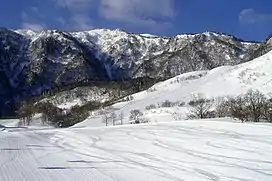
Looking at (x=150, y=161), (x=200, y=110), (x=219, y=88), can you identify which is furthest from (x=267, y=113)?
(x=219, y=88)

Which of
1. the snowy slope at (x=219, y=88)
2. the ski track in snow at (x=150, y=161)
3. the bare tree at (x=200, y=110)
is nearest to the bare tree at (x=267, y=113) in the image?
the ski track in snow at (x=150, y=161)

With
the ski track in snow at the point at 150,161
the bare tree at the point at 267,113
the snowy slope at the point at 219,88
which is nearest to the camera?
the ski track in snow at the point at 150,161

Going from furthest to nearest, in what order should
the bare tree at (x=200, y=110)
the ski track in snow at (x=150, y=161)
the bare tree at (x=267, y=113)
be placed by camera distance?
the bare tree at (x=200, y=110) → the bare tree at (x=267, y=113) → the ski track in snow at (x=150, y=161)

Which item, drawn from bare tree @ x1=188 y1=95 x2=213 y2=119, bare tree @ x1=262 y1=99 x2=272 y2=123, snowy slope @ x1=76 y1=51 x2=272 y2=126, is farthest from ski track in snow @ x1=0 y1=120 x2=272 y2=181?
snowy slope @ x1=76 y1=51 x2=272 y2=126

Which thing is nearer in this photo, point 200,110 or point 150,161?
point 150,161

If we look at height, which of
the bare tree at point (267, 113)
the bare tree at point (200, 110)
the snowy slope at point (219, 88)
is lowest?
the bare tree at point (267, 113)

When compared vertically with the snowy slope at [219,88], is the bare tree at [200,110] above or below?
below

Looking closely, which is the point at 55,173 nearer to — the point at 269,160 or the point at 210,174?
the point at 210,174

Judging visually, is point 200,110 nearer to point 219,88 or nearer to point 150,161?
point 150,161

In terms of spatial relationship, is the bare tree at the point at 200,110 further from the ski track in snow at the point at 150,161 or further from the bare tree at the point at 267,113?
the ski track in snow at the point at 150,161

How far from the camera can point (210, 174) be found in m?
12.0

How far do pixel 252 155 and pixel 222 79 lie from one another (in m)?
178

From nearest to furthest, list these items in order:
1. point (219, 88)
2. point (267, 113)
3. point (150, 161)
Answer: point (150, 161), point (267, 113), point (219, 88)

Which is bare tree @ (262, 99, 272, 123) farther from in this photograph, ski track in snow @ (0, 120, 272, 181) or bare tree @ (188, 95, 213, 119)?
bare tree @ (188, 95, 213, 119)
